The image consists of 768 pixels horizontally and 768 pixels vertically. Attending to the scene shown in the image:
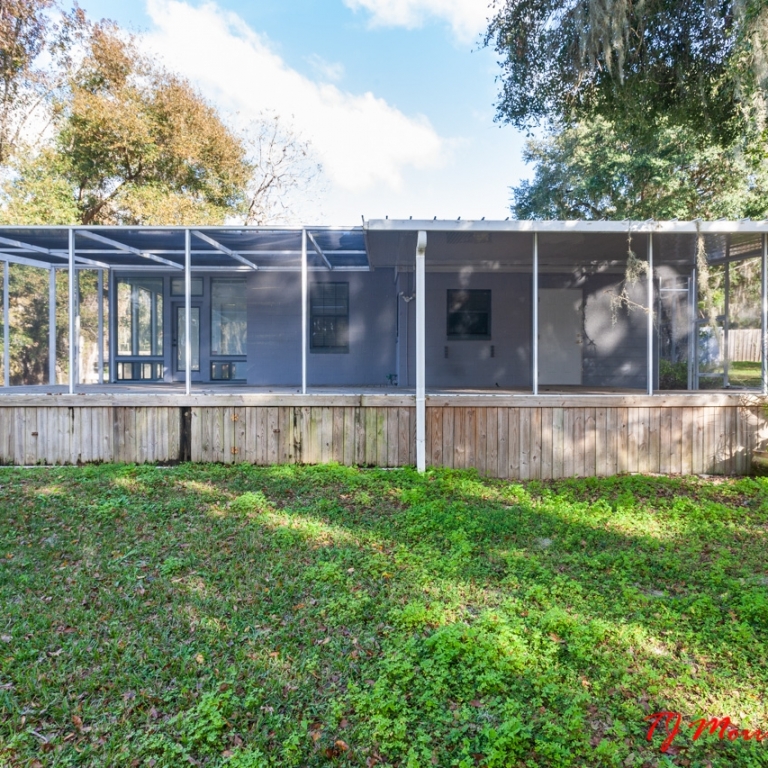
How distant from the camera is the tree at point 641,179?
1242cm

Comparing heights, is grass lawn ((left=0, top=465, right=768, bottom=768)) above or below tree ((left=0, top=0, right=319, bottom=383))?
below

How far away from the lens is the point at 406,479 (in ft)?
20.1

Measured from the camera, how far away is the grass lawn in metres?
2.40

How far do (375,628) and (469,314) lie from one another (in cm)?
719

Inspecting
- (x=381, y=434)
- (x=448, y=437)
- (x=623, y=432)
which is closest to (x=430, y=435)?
(x=448, y=437)

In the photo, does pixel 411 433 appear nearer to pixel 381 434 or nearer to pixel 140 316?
pixel 381 434

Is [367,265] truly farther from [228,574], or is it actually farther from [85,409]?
[228,574]

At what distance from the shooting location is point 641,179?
44.5ft

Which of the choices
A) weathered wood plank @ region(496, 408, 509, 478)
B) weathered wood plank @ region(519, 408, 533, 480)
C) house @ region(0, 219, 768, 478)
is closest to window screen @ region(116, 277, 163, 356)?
house @ region(0, 219, 768, 478)

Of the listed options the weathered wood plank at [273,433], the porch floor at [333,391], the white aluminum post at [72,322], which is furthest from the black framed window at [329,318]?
the white aluminum post at [72,322]

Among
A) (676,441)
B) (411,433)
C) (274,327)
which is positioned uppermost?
(274,327)

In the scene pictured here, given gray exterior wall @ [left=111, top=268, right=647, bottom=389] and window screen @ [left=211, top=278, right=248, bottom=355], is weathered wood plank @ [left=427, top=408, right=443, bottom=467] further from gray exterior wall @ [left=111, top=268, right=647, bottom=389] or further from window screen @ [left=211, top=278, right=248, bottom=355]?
window screen @ [left=211, top=278, right=248, bottom=355]

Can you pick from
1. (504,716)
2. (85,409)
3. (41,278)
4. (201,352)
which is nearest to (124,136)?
(41,278)

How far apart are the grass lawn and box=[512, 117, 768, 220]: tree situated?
324 inches
